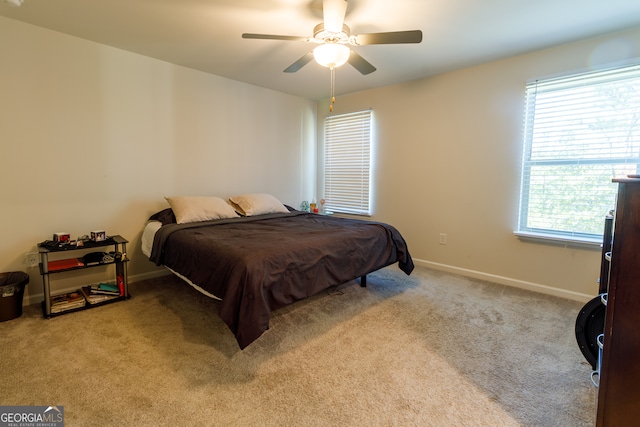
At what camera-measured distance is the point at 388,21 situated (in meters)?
2.37

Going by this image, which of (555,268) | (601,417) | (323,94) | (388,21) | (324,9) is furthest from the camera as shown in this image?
(323,94)

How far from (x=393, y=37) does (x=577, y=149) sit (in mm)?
2034

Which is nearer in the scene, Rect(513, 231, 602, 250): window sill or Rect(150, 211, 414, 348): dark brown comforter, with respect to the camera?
Rect(150, 211, 414, 348): dark brown comforter

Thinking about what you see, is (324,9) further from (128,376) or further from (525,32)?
(128,376)

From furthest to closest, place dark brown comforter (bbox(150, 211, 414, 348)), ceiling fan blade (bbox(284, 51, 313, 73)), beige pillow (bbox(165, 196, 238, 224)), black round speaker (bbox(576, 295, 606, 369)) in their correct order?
beige pillow (bbox(165, 196, 238, 224)) < ceiling fan blade (bbox(284, 51, 313, 73)) < dark brown comforter (bbox(150, 211, 414, 348)) < black round speaker (bbox(576, 295, 606, 369))

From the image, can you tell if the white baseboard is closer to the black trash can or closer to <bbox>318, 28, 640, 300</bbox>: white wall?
<bbox>318, 28, 640, 300</bbox>: white wall

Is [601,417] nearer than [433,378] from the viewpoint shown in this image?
Yes

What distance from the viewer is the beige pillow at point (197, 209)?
2988 mm

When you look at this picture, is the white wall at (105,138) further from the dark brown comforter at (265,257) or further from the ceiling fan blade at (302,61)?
the ceiling fan blade at (302,61)

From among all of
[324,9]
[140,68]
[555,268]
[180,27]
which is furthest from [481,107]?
[140,68]

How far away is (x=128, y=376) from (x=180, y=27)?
8.50 ft

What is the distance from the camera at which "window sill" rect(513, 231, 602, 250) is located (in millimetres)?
2659

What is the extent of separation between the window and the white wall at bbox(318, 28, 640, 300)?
12cm

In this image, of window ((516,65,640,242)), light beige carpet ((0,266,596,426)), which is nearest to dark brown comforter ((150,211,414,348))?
light beige carpet ((0,266,596,426))
